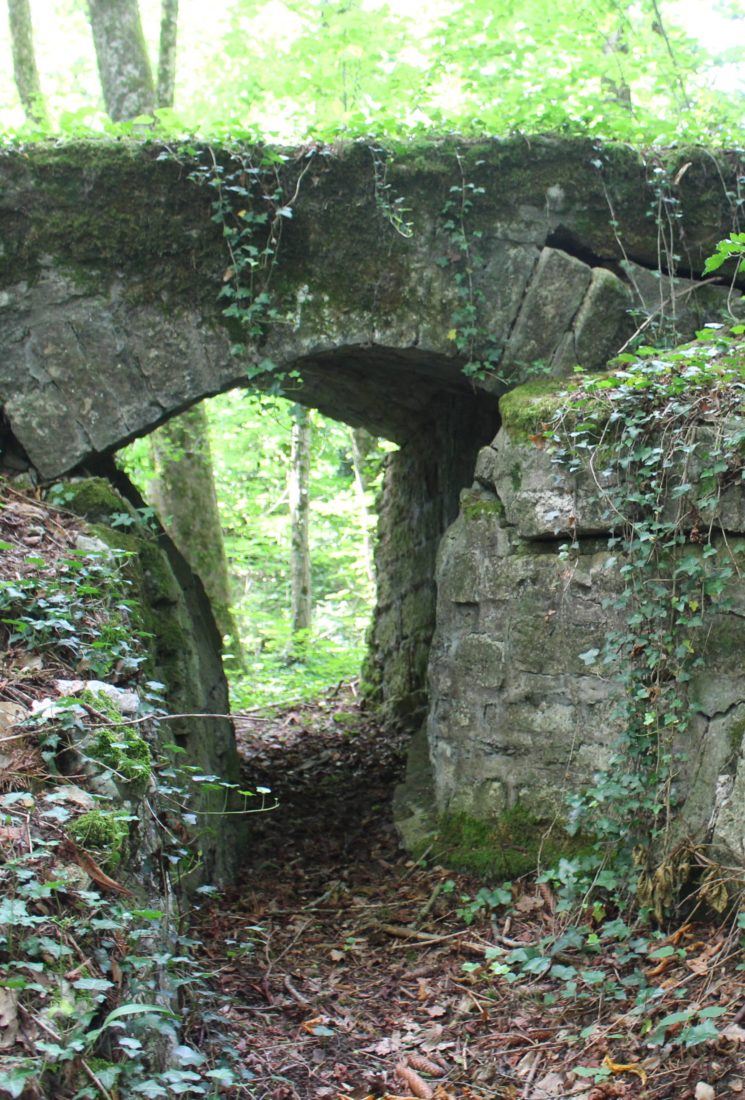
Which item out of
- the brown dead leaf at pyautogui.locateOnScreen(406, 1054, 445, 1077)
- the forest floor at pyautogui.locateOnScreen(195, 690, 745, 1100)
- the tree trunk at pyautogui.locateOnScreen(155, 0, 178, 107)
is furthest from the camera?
the tree trunk at pyautogui.locateOnScreen(155, 0, 178, 107)

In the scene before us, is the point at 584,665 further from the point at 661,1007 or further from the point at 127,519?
the point at 127,519

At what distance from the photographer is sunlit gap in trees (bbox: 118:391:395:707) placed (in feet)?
30.1

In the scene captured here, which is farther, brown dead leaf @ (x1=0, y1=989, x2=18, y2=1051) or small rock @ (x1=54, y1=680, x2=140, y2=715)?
small rock @ (x1=54, y1=680, x2=140, y2=715)

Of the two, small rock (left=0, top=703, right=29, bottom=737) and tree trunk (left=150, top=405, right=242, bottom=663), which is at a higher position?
tree trunk (left=150, top=405, right=242, bottom=663)

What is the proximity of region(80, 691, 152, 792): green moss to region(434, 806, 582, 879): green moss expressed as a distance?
2279 millimetres

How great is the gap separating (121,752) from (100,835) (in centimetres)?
37

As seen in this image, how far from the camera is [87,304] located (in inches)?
211

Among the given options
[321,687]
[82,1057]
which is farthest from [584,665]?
[321,687]

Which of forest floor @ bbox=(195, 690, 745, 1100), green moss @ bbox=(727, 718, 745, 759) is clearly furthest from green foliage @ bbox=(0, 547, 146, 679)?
green moss @ bbox=(727, 718, 745, 759)

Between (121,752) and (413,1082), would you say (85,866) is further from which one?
(413,1082)

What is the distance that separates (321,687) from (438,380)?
413 centimetres

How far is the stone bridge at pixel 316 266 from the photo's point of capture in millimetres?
5316

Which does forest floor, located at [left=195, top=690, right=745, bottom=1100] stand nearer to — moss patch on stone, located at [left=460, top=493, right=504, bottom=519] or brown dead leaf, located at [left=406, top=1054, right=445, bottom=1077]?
brown dead leaf, located at [left=406, top=1054, right=445, bottom=1077]

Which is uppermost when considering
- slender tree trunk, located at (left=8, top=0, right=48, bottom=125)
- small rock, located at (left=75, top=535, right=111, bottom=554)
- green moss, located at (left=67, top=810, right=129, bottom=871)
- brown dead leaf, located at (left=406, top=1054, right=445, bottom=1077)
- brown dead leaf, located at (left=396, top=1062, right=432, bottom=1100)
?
slender tree trunk, located at (left=8, top=0, right=48, bottom=125)
